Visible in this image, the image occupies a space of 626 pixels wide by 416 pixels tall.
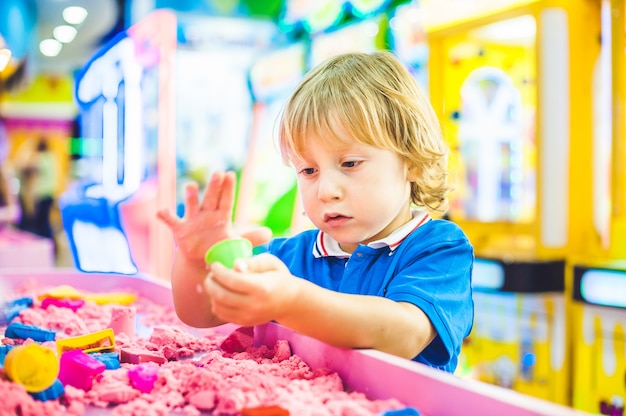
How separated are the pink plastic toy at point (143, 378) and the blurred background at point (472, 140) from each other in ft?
2.29

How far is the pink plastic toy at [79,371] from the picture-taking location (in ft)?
2.52

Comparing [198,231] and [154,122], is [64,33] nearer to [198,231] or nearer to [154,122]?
[154,122]

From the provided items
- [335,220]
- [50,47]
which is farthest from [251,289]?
[50,47]

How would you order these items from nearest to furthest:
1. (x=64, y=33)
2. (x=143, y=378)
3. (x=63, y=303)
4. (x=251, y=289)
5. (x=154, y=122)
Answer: (x=251, y=289), (x=143, y=378), (x=63, y=303), (x=154, y=122), (x=64, y=33)

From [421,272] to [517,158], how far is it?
192cm

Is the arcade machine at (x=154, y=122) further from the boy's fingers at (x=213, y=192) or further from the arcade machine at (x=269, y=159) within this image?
the boy's fingers at (x=213, y=192)

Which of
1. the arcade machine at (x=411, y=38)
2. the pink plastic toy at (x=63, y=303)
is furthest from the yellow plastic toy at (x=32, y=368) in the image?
the arcade machine at (x=411, y=38)

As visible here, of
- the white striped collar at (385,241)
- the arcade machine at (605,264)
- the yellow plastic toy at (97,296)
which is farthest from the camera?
the arcade machine at (605,264)

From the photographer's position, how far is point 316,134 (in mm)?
986

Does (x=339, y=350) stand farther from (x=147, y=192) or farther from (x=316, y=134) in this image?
(x=147, y=192)

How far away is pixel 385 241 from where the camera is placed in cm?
106

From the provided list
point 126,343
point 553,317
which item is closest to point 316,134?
point 126,343

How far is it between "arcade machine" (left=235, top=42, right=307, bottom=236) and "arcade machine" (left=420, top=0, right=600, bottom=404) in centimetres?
146

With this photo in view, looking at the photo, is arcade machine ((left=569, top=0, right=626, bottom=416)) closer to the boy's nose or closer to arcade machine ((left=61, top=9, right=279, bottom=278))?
the boy's nose
